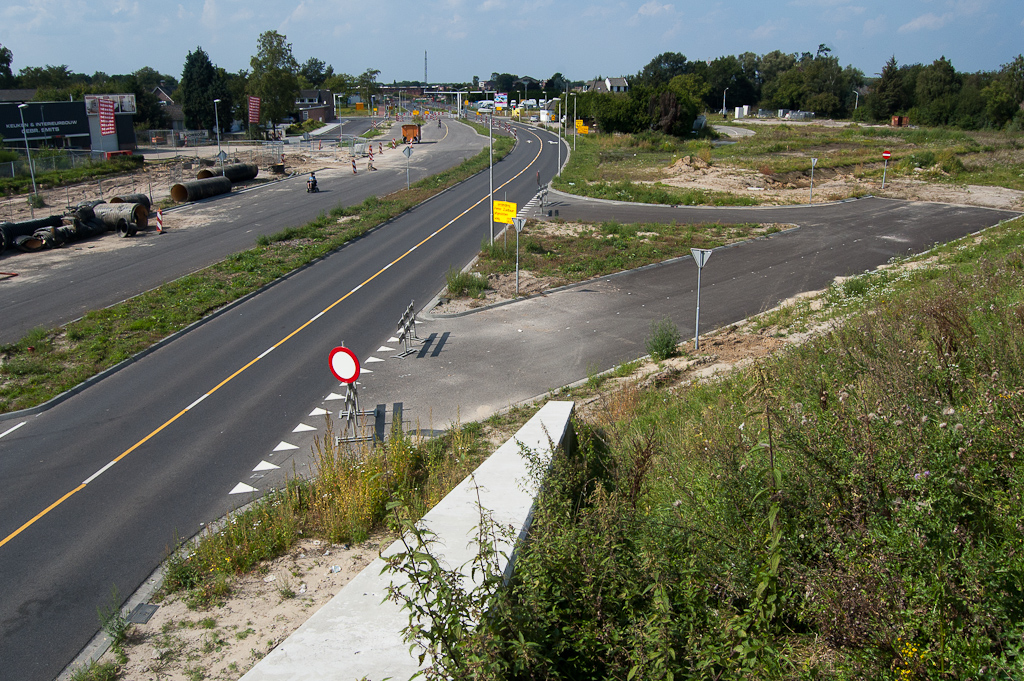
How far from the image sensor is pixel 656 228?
32156 mm

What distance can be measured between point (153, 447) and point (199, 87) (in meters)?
83.7

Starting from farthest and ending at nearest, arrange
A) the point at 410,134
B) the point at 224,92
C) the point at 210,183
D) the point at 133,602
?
the point at 224,92, the point at 410,134, the point at 210,183, the point at 133,602

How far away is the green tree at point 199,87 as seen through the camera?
8356cm

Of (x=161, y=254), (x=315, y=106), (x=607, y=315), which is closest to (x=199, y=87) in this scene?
(x=315, y=106)

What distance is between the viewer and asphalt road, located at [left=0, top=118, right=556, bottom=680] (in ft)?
30.2

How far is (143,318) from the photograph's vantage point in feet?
67.7

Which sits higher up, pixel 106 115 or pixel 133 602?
pixel 106 115

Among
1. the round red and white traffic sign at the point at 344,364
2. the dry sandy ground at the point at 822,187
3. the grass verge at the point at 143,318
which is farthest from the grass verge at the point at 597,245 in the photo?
the round red and white traffic sign at the point at 344,364

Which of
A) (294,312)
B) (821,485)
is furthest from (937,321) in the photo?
(294,312)

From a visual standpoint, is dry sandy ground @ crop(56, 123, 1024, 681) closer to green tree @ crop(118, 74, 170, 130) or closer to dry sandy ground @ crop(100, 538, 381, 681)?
dry sandy ground @ crop(100, 538, 381, 681)

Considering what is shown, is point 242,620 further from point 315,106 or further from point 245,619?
point 315,106

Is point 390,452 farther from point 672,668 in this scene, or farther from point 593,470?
point 672,668

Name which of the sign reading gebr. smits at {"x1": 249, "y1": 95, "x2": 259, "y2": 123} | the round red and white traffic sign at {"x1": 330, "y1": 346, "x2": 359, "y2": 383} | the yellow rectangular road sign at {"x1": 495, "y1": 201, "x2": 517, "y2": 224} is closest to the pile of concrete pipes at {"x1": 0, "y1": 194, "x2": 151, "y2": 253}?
the yellow rectangular road sign at {"x1": 495, "y1": 201, "x2": 517, "y2": 224}

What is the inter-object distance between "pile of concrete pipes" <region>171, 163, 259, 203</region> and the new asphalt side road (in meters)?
27.2
